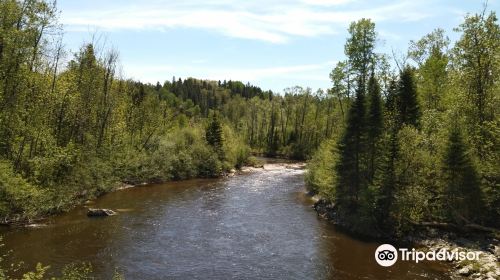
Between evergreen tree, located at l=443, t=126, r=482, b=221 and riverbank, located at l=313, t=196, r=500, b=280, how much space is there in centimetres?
162

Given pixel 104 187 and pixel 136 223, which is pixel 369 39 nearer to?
pixel 136 223

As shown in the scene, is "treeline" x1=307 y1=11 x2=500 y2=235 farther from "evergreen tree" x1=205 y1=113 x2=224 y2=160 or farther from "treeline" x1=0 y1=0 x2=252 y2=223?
"evergreen tree" x1=205 y1=113 x2=224 y2=160

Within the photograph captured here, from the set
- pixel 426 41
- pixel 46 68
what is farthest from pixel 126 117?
pixel 426 41

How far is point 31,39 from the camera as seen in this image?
94.5 ft

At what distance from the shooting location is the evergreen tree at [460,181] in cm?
2795

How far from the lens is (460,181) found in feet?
92.5

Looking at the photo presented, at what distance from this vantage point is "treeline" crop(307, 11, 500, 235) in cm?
2834

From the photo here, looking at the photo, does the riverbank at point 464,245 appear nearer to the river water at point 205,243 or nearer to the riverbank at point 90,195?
the river water at point 205,243

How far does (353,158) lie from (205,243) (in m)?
14.2

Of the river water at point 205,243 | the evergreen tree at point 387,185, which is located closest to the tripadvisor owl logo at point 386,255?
the river water at point 205,243

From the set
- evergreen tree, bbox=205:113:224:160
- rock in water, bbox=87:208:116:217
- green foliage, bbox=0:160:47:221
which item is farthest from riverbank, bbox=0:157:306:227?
evergreen tree, bbox=205:113:224:160

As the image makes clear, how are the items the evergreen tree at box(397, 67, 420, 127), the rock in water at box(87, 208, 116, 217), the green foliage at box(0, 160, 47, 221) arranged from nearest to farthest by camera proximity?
the green foliage at box(0, 160, 47, 221), the rock in water at box(87, 208, 116, 217), the evergreen tree at box(397, 67, 420, 127)

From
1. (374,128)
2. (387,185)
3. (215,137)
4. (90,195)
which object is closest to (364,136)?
(374,128)

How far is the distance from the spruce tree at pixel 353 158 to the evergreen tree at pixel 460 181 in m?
6.73
